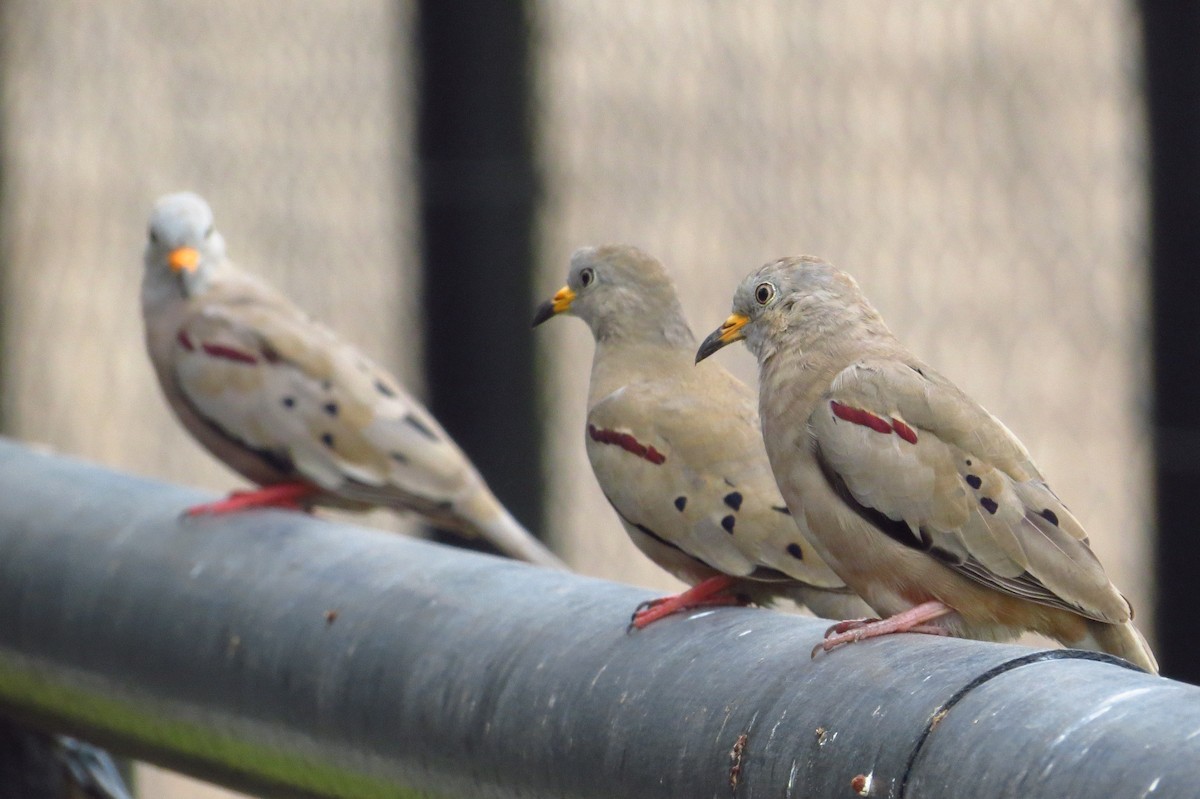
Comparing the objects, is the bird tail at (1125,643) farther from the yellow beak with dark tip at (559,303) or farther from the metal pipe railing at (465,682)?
the yellow beak with dark tip at (559,303)

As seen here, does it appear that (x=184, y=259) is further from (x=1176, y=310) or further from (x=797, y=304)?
(x=1176, y=310)

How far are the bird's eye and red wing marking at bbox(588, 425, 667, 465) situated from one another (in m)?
0.38

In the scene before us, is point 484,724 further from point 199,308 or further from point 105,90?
point 105,90

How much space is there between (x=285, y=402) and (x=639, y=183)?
1121 millimetres

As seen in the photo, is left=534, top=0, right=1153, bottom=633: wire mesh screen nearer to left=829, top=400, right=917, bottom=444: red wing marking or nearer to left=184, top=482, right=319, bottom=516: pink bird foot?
left=184, top=482, right=319, bottom=516: pink bird foot

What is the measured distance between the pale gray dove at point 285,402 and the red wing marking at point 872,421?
5.26ft

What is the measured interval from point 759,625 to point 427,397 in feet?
9.19

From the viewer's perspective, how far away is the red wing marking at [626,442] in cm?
310

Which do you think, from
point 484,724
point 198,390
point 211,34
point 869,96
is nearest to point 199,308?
point 198,390

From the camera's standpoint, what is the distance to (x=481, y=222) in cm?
432

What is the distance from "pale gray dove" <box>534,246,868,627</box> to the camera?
2.92 m

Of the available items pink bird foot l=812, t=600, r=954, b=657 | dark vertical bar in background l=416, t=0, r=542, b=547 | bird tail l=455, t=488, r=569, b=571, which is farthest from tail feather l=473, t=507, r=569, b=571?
pink bird foot l=812, t=600, r=954, b=657

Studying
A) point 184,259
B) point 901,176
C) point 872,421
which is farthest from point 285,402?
point 872,421

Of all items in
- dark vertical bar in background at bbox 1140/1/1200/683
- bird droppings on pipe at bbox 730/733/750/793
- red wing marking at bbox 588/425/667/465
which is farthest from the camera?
dark vertical bar in background at bbox 1140/1/1200/683
